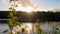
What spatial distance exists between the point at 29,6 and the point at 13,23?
294mm

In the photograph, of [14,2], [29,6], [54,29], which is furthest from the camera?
[54,29]

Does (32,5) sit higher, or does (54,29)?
(32,5)

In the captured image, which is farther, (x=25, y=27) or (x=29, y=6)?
(x=25, y=27)

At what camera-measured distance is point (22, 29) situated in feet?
7.00

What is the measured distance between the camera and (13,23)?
216 cm

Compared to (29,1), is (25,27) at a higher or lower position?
lower

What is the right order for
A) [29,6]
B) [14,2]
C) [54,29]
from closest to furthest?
[29,6], [14,2], [54,29]

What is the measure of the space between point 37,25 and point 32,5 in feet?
0.73

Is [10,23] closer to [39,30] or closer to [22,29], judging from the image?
[22,29]

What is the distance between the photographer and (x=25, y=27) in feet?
7.04

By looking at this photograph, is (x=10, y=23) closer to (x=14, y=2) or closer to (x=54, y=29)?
(x=14, y=2)

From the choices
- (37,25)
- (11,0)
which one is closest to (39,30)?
(37,25)

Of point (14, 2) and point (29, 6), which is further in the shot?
point (14, 2)

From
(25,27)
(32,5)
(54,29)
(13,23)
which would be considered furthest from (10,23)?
(54,29)
